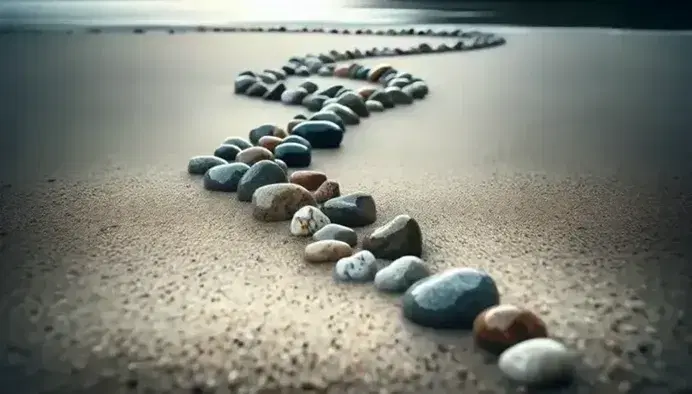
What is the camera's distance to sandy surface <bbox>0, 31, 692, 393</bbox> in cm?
86

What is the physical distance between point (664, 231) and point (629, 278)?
0.26m

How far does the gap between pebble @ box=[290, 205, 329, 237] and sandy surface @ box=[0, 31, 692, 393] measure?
1.2 inches

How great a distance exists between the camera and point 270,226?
135 cm

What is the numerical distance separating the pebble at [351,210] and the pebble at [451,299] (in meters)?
0.38

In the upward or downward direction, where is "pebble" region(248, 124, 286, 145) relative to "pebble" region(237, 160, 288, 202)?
downward

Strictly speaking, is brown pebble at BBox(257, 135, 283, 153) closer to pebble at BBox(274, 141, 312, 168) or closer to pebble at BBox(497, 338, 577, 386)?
pebble at BBox(274, 141, 312, 168)

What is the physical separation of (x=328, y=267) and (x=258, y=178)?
0.40 metres

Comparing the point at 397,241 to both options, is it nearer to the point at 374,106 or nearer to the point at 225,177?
the point at 225,177

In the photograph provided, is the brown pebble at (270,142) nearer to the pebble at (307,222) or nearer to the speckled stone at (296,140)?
the speckled stone at (296,140)

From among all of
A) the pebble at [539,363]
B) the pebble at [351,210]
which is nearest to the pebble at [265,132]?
the pebble at [351,210]

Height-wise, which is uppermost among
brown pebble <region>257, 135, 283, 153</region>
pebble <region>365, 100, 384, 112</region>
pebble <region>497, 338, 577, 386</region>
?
pebble <region>497, 338, 577, 386</region>

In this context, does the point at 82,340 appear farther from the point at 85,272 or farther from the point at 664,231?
the point at 664,231

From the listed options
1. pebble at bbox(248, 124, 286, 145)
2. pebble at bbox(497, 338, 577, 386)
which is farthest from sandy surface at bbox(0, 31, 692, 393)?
pebble at bbox(248, 124, 286, 145)

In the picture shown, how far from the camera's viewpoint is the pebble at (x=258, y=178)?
1495mm
